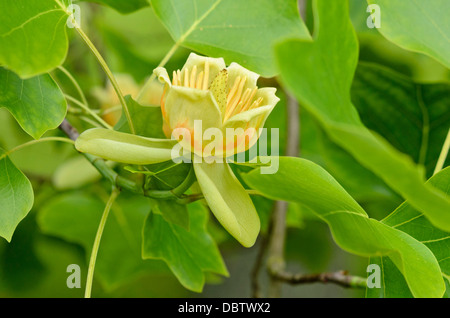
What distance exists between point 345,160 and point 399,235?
1.60 ft

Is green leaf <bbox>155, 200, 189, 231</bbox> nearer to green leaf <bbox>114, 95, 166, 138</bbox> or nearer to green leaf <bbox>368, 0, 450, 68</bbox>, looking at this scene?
green leaf <bbox>114, 95, 166, 138</bbox>

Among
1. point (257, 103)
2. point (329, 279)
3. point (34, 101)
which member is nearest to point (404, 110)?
point (329, 279)

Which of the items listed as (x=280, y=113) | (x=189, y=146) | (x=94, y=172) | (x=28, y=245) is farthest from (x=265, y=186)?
(x=28, y=245)

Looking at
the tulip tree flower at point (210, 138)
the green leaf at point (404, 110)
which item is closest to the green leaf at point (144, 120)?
the tulip tree flower at point (210, 138)

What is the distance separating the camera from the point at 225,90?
466 millimetres

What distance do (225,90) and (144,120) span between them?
0.08 meters

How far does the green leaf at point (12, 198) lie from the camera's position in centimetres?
47

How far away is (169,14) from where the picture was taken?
1.70 feet

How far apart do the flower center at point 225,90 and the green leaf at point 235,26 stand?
0.15 feet

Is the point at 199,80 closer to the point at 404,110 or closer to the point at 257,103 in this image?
the point at 257,103

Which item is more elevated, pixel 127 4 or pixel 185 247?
pixel 127 4

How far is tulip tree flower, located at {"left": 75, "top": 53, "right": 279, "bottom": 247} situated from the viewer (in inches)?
16.5

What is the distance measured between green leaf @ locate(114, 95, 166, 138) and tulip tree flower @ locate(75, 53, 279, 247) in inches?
1.0
